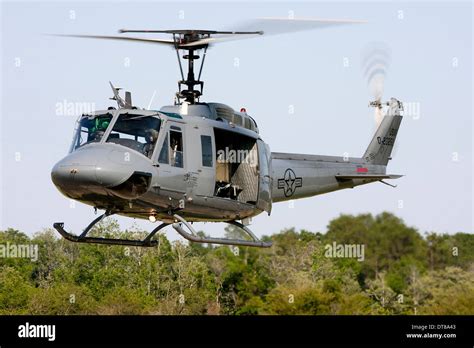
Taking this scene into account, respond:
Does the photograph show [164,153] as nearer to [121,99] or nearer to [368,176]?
[121,99]

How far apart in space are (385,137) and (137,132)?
26.0 ft

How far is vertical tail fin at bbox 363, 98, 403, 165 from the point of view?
23.3m

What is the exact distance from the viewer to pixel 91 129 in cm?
1747

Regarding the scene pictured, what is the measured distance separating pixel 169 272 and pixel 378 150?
468 inches

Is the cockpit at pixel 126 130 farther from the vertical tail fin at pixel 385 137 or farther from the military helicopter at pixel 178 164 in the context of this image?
the vertical tail fin at pixel 385 137

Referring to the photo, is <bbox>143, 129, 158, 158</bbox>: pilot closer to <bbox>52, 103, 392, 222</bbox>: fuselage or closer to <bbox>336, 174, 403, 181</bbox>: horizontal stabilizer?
<bbox>52, 103, 392, 222</bbox>: fuselage

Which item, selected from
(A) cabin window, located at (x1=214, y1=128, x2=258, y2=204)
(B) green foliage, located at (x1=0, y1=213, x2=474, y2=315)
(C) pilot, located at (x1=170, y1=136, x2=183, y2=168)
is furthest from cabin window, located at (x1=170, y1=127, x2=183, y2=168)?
(B) green foliage, located at (x1=0, y1=213, x2=474, y2=315)

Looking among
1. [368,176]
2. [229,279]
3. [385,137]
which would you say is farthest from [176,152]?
[229,279]

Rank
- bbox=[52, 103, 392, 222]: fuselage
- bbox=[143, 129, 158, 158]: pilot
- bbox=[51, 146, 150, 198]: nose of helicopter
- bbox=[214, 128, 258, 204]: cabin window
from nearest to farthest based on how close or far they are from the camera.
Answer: bbox=[51, 146, 150, 198]: nose of helicopter < bbox=[52, 103, 392, 222]: fuselage < bbox=[143, 129, 158, 158]: pilot < bbox=[214, 128, 258, 204]: cabin window

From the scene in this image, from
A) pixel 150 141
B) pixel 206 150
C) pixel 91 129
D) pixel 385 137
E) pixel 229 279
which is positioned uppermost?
pixel 91 129

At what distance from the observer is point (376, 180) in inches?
863

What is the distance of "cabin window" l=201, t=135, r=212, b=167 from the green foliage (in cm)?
770
